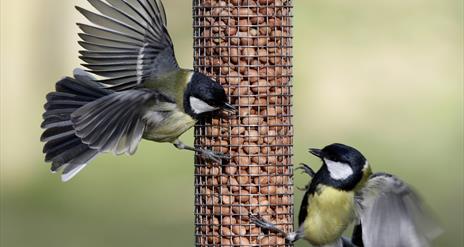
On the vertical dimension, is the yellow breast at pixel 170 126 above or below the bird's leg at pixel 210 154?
above

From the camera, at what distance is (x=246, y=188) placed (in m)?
6.11

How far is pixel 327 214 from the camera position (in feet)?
20.1

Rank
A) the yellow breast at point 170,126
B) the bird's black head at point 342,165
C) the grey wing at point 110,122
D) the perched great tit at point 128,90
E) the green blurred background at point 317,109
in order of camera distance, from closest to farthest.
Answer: the grey wing at point 110,122 < the perched great tit at point 128,90 < the yellow breast at point 170,126 < the bird's black head at point 342,165 < the green blurred background at point 317,109

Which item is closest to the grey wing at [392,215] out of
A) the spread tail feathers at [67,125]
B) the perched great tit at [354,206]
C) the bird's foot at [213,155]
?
the perched great tit at [354,206]

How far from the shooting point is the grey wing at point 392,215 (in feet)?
19.5

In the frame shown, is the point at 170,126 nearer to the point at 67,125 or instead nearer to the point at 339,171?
the point at 67,125

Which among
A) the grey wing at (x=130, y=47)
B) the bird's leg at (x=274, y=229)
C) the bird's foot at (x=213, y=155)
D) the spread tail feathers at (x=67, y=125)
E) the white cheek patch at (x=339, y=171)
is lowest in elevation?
the bird's leg at (x=274, y=229)

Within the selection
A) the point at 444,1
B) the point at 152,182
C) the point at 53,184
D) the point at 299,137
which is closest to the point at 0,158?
the point at 53,184

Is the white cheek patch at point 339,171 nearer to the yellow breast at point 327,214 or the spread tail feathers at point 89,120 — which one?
the yellow breast at point 327,214

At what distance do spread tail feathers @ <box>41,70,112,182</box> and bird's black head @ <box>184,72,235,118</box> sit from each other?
429mm

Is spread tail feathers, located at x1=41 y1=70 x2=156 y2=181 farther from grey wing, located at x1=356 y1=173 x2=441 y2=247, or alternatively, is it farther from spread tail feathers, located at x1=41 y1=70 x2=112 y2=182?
grey wing, located at x1=356 y1=173 x2=441 y2=247

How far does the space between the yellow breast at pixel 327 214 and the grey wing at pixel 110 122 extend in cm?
108

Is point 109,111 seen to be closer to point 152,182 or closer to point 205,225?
point 205,225

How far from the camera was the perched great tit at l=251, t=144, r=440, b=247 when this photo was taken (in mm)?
6023
